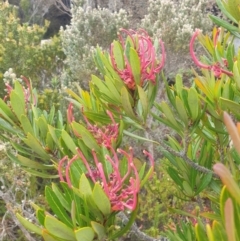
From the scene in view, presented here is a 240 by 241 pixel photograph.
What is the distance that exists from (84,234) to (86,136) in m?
0.29

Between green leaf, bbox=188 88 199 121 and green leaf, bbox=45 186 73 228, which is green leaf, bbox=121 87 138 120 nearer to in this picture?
green leaf, bbox=188 88 199 121

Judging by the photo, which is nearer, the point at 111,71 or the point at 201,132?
the point at 111,71

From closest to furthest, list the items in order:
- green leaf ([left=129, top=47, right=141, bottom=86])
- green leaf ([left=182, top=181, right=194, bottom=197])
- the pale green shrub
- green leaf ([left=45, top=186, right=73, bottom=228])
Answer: green leaf ([left=45, top=186, right=73, bottom=228]) < green leaf ([left=129, top=47, right=141, bottom=86]) < green leaf ([left=182, top=181, right=194, bottom=197]) < the pale green shrub

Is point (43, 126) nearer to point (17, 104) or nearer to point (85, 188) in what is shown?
point (17, 104)

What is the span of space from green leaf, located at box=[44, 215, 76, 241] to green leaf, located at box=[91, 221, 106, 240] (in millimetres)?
42

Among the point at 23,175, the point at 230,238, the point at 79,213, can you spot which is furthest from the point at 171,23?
the point at 230,238

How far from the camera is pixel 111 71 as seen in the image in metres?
0.97

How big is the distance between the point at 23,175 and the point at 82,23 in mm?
2691

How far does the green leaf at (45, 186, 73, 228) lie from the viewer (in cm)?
78

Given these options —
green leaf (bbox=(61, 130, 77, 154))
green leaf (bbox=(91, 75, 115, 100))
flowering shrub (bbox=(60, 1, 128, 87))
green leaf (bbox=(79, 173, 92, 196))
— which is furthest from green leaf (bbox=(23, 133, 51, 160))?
flowering shrub (bbox=(60, 1, 128, 87))

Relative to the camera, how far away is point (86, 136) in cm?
94

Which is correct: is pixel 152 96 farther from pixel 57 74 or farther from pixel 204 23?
pixel 204 23

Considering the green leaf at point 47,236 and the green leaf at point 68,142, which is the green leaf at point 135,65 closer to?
the green leaf at point 68,142

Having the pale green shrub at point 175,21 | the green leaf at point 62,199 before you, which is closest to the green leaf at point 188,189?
the green leaf at point 62,199
